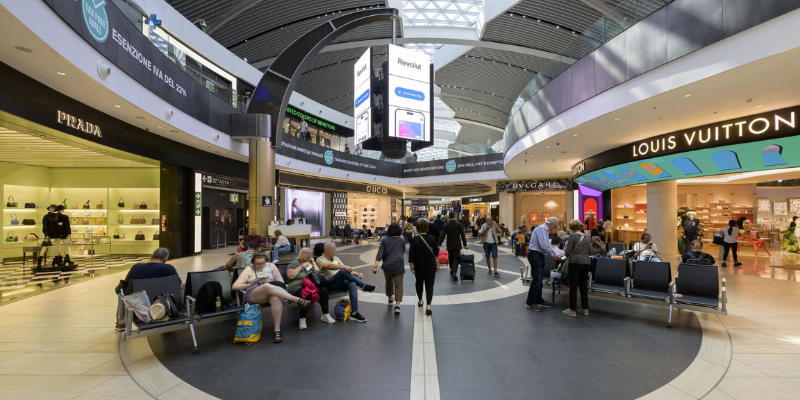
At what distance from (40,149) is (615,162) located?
670 inches

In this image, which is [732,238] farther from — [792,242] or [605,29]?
[605,29]

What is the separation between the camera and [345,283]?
224 inches

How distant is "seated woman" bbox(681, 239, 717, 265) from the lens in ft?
19.5

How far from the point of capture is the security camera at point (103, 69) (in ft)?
21.4

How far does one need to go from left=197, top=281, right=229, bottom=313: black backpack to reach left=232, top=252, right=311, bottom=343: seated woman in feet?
0.65

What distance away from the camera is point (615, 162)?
475 inches

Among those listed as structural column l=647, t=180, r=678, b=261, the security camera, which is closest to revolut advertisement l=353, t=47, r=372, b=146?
the security camera

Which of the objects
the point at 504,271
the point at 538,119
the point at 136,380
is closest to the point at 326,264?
the point at 136,380

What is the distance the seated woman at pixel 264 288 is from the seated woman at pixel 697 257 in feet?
20.3

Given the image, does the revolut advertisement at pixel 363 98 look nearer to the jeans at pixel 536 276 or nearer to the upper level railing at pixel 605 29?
the upper level railing at pixel 605 29

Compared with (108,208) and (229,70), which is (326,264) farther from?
(229,70)

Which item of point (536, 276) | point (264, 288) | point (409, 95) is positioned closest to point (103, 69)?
point (264, 288)

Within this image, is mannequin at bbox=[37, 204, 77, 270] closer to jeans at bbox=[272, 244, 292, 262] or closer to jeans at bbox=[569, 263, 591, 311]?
jeans at bbox=[272, 244, 292, 262]

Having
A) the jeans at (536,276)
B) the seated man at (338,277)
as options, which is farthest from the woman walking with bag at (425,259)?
the jeans at (536,276)
